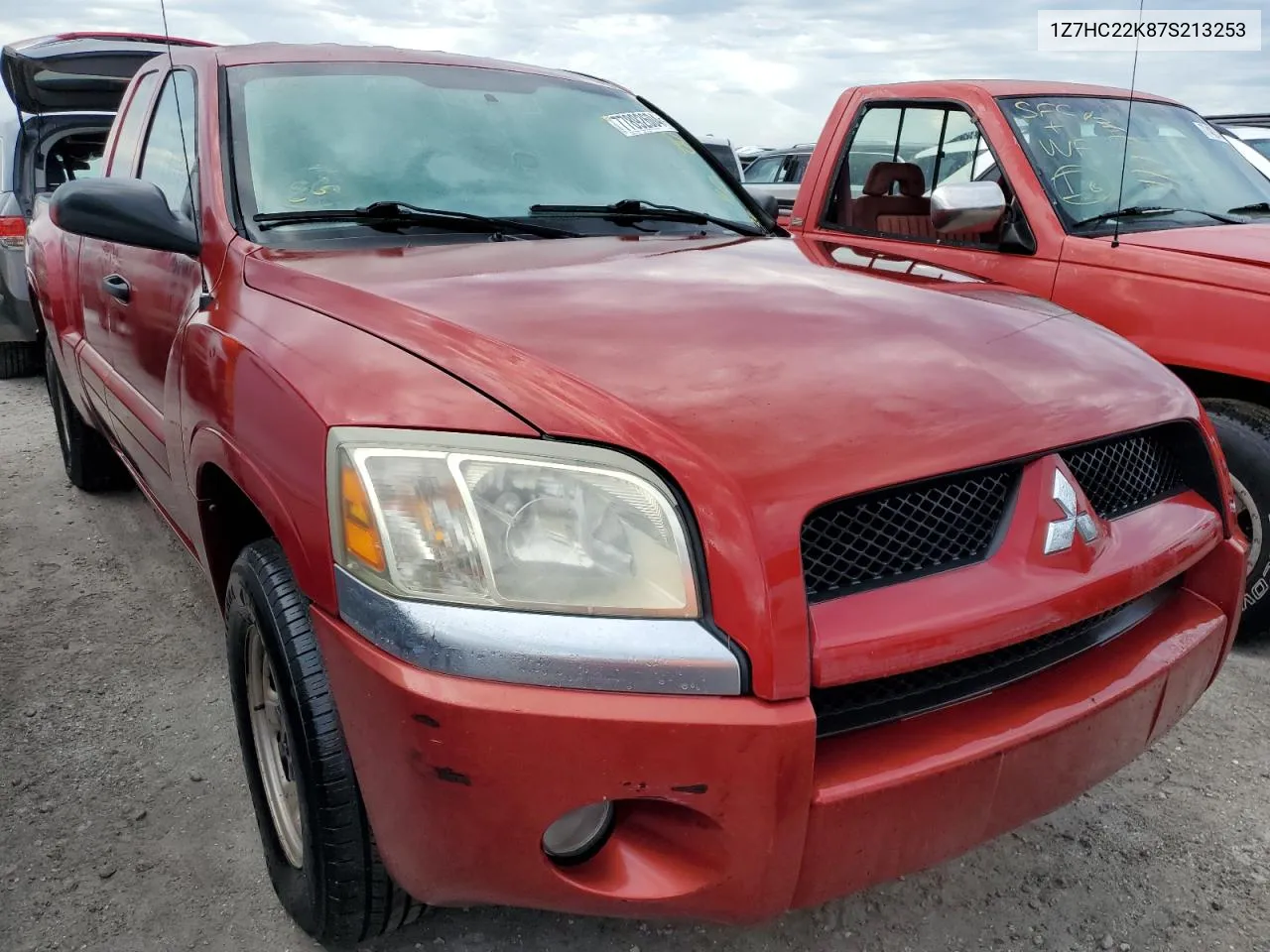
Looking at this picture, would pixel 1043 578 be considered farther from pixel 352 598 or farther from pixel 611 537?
pixel 352 598

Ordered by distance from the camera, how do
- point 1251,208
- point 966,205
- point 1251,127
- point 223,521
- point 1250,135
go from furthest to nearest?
point 1251,127 → point 1250,135 → point 1251,208 → point 966,205 → point 223,521

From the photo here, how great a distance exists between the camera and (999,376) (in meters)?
1.71

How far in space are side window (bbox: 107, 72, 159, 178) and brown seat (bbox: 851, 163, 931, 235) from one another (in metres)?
Answer: 2.58

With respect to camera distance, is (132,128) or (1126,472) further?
(132,128)

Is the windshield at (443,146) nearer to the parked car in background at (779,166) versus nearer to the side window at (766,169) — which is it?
the parked car in background at (779,166)

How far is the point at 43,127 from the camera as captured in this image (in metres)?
6.00

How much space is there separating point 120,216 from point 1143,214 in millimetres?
3053

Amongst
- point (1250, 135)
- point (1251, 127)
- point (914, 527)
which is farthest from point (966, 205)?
point (1251, 127)

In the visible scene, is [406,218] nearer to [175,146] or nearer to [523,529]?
[175,146]

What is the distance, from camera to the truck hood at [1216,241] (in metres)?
2.95

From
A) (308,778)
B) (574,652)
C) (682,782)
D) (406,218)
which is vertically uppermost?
(406,218)

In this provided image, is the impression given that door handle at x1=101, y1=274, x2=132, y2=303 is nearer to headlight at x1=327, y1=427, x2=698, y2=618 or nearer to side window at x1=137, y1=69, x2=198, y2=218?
side window at x1=137, y1=69, x2=198, y2=218

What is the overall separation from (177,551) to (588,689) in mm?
2962

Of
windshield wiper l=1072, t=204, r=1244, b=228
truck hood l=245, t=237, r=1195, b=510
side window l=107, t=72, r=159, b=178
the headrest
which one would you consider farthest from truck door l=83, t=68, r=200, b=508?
windshield wiper l=1072, t=204, r=1244, b=228
